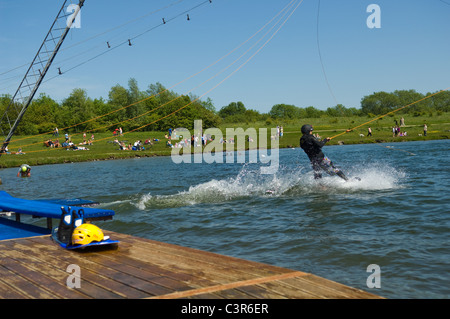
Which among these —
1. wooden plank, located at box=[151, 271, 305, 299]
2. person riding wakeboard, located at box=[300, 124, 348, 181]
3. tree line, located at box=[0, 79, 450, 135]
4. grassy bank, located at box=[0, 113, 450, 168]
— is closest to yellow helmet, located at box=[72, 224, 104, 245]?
wooden plank, located at box=[151, 271, 305, 299]

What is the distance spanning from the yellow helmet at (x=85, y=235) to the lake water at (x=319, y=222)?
2.78m

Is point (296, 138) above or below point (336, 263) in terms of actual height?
above

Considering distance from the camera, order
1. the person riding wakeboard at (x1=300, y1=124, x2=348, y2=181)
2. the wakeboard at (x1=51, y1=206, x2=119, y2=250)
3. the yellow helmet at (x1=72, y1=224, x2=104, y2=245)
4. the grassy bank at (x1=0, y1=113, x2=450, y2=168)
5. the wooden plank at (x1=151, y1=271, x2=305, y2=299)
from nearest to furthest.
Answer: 1. the wooden plank at (x1=151, y1=271, x2=305, y2=299)
2. the yellow helmet at (x1=72, y1=224, x2=104, y2=245)
3. the wakeboard at (x1=51, y1=206, x2=119, y2=250)
4. the person riding wakeboard at (x1=300, y1=124, x2=348, y2=181)
5. the grassy bank at (x1=0, y1=113, x2=450, y2=168)

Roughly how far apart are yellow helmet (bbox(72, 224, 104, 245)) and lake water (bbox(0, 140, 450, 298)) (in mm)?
2780

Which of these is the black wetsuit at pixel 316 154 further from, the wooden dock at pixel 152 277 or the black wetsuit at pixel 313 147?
the wooden dock at pixel 152 277

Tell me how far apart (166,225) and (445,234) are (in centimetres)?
767

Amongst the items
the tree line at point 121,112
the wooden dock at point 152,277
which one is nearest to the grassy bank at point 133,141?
the tree line at point 121,112

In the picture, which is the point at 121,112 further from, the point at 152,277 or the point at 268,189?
the point at 152,277

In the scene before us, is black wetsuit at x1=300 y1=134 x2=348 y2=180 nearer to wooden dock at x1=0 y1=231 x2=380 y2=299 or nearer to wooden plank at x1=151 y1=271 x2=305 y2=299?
wooden dock at x1=0 y1=231 x2=380 y2=299

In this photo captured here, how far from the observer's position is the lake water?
26.8ft

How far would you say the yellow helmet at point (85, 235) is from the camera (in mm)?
8312

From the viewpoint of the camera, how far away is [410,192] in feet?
55.7
